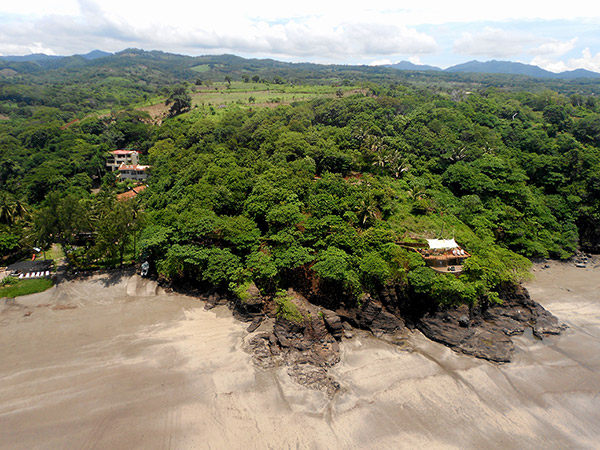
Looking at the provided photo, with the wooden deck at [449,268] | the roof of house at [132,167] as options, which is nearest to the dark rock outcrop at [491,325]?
the wooden deck at [449,268]

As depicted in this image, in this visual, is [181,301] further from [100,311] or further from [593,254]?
[593,254]

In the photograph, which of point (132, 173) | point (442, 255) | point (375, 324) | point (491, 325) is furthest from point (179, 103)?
point (491, 325)

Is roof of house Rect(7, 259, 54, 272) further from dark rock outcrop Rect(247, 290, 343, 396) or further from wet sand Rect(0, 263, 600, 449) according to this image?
dark rock outcrop Rect(247, 290, 343, 396)

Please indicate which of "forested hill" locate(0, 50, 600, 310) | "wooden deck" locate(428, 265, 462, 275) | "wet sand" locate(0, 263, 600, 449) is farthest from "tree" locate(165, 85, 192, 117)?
"wooden deck" locate(428, 265, 462, 275)

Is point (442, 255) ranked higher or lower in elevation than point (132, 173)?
higher

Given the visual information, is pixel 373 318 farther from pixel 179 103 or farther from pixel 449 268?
pixel 179 103

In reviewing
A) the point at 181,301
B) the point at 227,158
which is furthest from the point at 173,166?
the point at 181,301
